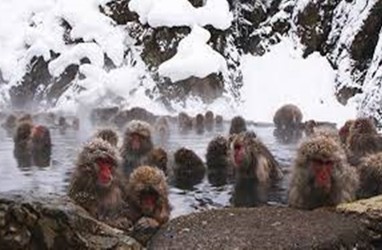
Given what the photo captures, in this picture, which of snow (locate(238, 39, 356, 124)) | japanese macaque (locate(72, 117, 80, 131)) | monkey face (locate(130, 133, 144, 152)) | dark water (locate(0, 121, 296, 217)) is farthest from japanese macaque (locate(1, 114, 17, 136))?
monkey face (locate(130, 133, 144, 152))

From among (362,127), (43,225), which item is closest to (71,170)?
(362,127)

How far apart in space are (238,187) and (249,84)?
36.6 ft

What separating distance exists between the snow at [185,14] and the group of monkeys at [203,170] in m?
7.68

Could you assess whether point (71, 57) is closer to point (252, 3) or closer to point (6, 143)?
point (252, 3)

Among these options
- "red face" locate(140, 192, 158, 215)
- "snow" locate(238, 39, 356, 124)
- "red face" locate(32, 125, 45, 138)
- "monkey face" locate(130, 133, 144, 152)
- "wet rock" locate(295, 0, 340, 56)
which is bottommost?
"red face" locate(140, 192, 158, 215)

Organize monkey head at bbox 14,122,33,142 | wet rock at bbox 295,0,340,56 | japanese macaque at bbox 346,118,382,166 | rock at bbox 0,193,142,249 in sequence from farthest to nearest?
wet rock at bbox 295,0,340,56, monkey head at bbox 14,122,33,142, japanese macaque at bbox 346,118,382,166, rock at bbox 0,193,142,249

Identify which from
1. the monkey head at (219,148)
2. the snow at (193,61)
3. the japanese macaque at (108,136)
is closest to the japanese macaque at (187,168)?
the monkey head at (219,148)

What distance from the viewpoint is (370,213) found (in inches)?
265

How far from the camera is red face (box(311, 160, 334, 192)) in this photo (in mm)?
7152

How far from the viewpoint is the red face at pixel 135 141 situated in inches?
426

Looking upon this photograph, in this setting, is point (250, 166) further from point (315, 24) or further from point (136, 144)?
point (315, 24)

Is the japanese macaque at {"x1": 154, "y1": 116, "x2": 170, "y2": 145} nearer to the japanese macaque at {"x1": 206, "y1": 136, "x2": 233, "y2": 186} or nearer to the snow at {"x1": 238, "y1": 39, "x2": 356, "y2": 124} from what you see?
the snow at {"x1": 238, "y1": 39, "x2": 356, "y2": 124}

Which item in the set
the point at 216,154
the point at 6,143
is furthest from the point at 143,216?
the point at 6,143

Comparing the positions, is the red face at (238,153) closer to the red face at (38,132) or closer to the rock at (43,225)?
the rock at (43,225)
